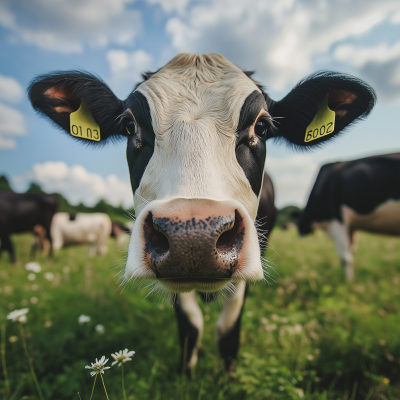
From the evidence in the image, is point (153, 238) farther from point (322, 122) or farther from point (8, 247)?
point (8, 247)

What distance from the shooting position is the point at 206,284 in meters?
1.20

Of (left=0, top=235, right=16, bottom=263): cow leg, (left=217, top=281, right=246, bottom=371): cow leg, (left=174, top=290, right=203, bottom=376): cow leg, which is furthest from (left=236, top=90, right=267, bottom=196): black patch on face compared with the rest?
(left=0, top=235, right=16, bottom=263): cow leg

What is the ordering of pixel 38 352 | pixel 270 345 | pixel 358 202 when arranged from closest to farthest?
1. pixel 38 352
2. pixel 270 345
3. pixel 358 202

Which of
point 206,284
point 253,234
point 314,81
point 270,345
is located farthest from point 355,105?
point 270,345

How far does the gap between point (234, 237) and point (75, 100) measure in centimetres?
183

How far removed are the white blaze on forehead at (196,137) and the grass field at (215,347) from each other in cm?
60

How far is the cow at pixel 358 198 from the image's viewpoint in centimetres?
452

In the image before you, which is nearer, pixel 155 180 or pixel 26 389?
pixel 155 180

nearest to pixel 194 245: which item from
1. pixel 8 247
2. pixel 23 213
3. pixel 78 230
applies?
pixel 8 247

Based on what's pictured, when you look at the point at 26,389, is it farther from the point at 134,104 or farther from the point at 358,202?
the point at 358,202

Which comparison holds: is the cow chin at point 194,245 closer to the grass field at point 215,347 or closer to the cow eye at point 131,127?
the grass field at point 215,347

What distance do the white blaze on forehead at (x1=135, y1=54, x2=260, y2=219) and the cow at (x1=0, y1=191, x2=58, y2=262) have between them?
7769mm

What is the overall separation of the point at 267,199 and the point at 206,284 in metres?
1.71

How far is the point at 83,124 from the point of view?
2.21 metres
